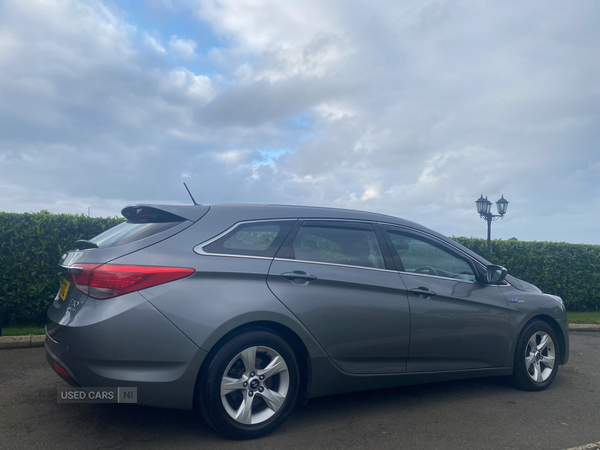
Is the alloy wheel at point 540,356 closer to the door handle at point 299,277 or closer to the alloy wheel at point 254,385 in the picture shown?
the door handle at point 299,277

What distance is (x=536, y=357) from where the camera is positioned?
491 centimetres

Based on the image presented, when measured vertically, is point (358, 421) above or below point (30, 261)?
below

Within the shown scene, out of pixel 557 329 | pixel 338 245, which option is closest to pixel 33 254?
pixel 338 245

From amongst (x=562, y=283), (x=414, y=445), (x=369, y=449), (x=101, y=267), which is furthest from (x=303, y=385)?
(x=562, y=283)

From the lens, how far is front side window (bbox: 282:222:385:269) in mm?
3777

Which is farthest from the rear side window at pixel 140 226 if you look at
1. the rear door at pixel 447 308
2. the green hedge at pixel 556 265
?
the green hedge at pixel 556 265

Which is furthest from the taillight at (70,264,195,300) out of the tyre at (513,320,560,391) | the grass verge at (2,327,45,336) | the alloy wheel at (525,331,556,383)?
the grass verge at (2,327,45,336)

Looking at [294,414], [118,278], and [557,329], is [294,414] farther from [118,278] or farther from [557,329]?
[557,329]

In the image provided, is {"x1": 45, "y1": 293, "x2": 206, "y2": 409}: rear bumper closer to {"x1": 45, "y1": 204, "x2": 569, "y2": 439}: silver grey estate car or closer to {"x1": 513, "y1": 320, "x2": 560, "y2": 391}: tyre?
{"x1": 45, "y1": 204, "x2": 569, "y2": 439}: silver grey estate car

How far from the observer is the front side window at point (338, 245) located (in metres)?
3.78

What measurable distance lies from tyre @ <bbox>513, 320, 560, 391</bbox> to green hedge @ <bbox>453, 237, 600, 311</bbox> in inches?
349

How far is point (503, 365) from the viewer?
15.3 ft

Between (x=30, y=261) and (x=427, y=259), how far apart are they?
6.53 m

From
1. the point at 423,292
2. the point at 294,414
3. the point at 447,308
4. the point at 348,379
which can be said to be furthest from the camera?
the point at 447,308
